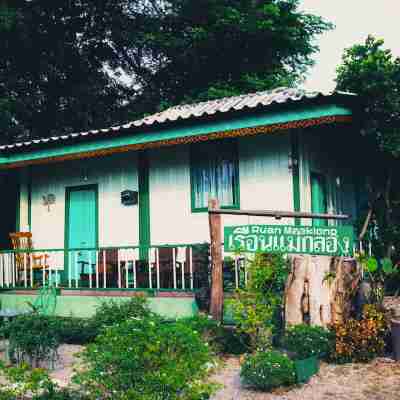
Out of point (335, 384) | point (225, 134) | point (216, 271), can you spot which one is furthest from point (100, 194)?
point (335, 384)

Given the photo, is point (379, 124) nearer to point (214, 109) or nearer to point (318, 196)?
point (318, 196)

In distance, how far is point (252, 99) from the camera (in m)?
13.0

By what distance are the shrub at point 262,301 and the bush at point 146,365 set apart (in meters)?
2.46

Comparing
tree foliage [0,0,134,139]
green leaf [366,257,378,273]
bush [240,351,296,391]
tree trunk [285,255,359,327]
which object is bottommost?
bush [240,351,296,391]

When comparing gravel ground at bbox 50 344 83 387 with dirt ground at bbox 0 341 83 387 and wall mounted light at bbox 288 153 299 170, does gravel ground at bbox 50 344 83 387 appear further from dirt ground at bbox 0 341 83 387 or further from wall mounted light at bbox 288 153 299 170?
wall mounted light at bbox 288 153 299 170

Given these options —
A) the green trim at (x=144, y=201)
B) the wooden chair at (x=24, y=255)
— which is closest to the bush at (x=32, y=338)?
the wooden chair at (x=24, y=255)

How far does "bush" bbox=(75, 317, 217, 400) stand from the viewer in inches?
154

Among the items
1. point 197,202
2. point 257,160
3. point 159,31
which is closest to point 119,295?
point 197,202

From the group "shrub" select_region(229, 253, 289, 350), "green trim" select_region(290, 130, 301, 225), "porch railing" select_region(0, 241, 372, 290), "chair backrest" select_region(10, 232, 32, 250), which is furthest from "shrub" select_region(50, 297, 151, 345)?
"chair backrest" select_region(10, 232, 32, 250)

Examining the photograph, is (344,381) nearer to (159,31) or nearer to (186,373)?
(186,373)

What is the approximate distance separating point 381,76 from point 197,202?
165 inches

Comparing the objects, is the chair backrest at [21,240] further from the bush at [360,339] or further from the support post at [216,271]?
the bush at [360,339]

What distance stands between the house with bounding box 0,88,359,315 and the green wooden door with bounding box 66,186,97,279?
0.03 meters

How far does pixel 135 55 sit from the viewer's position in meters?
25.6
